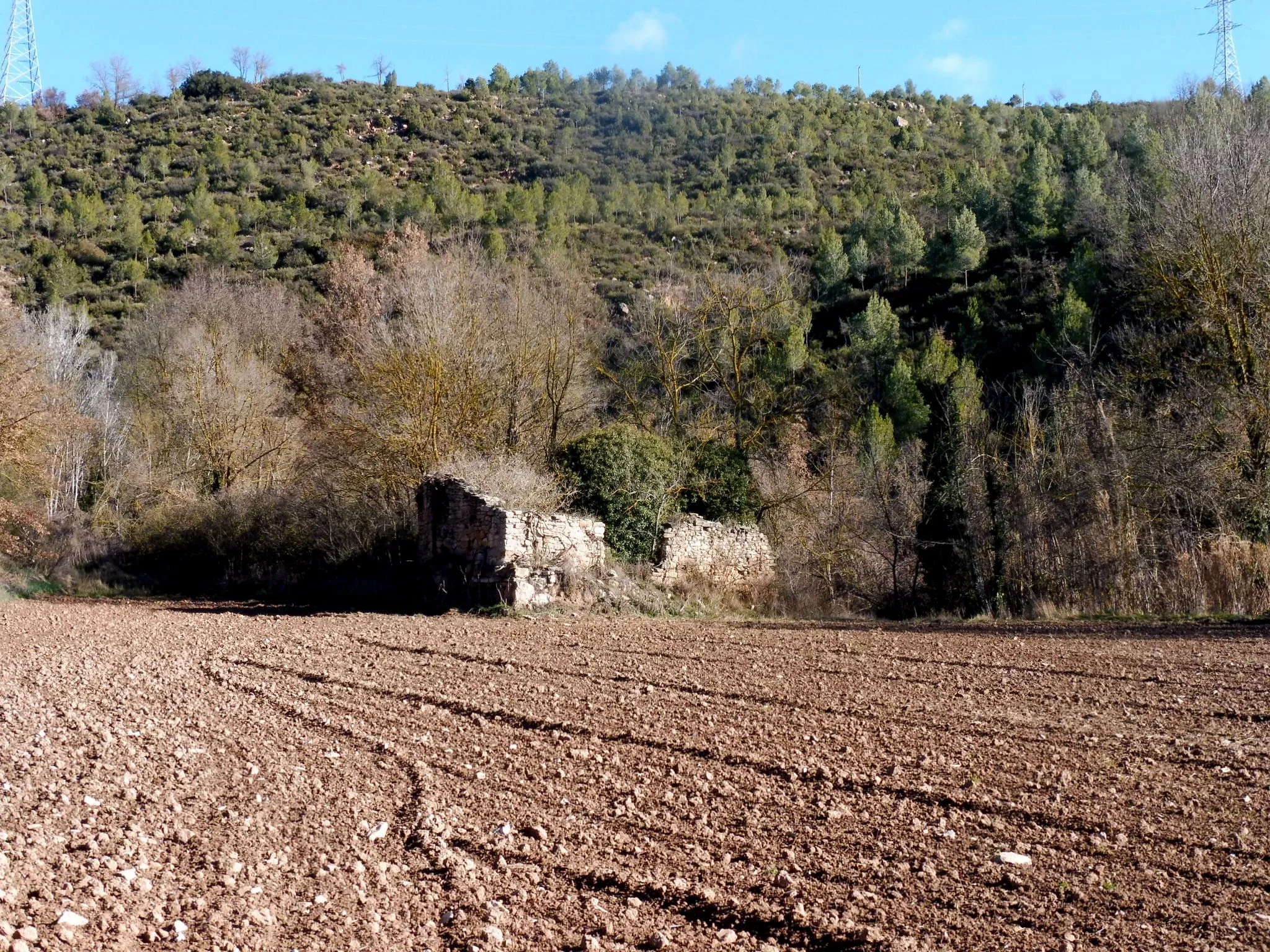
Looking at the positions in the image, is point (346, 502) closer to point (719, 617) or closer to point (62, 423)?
point (62, 423)

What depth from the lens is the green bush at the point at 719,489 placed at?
20.8 m

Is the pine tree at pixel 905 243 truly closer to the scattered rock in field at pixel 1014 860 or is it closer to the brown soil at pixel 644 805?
the brown soil at pixel 644 805

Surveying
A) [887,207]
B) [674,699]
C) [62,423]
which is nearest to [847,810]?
[674,699]

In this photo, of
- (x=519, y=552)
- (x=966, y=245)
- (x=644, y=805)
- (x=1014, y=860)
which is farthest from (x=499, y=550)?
(x=966, y=245)

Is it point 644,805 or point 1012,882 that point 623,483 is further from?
point 1012,882

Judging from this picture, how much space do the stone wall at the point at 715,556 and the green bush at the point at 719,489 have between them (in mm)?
466

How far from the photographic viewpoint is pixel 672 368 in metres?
23.0

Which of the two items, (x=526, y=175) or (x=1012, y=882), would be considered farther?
(x=526, y=175)

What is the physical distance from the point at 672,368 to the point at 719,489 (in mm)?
3611

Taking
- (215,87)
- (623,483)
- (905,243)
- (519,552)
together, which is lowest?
(519,552)

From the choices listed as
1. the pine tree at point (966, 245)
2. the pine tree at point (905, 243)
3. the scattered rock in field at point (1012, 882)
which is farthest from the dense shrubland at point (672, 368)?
the scattered rock in field at point (1012, 882)

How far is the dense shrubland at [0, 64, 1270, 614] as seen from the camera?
17875 millimetres

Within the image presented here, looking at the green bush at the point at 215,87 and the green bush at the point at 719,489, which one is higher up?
the green bush at the point at 215,87

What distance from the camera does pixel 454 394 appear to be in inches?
858
